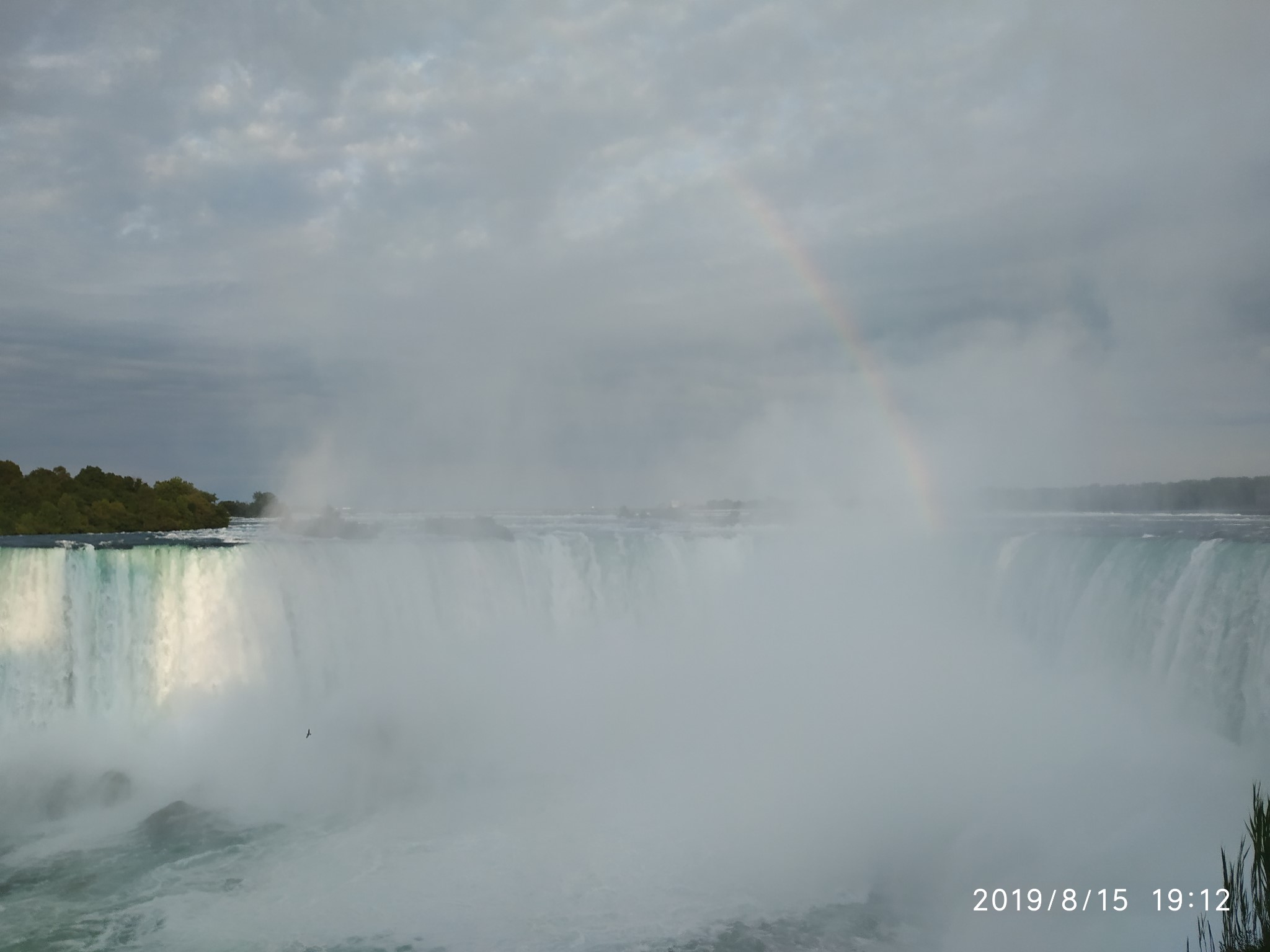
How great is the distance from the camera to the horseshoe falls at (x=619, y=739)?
9156 millimetres

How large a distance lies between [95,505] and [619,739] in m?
29.9

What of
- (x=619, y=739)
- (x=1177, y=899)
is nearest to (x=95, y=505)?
(x=619, y=739)

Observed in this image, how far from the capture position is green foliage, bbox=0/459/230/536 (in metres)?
32.8

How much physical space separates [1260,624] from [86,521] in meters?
38.5

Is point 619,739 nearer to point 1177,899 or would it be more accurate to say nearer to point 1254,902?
point 1177,899

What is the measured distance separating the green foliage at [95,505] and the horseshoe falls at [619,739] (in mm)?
20402

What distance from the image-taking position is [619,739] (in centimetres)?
1609

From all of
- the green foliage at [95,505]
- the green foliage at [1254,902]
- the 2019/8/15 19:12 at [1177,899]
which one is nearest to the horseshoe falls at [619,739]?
the 2019/8/15 19:12 at [1177,899]

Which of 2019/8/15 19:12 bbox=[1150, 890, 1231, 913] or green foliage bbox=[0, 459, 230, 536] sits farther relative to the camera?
green foliage bbox=[0, 459, 230, 536]

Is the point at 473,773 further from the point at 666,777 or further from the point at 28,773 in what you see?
the point at 28,773

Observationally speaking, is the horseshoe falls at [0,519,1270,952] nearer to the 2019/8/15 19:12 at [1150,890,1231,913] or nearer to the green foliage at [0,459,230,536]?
the 2019/8/15 19:12 at [1150,890,1231,913]

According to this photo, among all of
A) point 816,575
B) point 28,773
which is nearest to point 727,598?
point 816,575

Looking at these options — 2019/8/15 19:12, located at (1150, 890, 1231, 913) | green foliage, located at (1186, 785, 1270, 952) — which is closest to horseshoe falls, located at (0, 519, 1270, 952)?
2019/8/15 19:12, located at (1150, 890, 1231, 913)

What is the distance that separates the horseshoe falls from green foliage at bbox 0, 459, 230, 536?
66.9 feet
